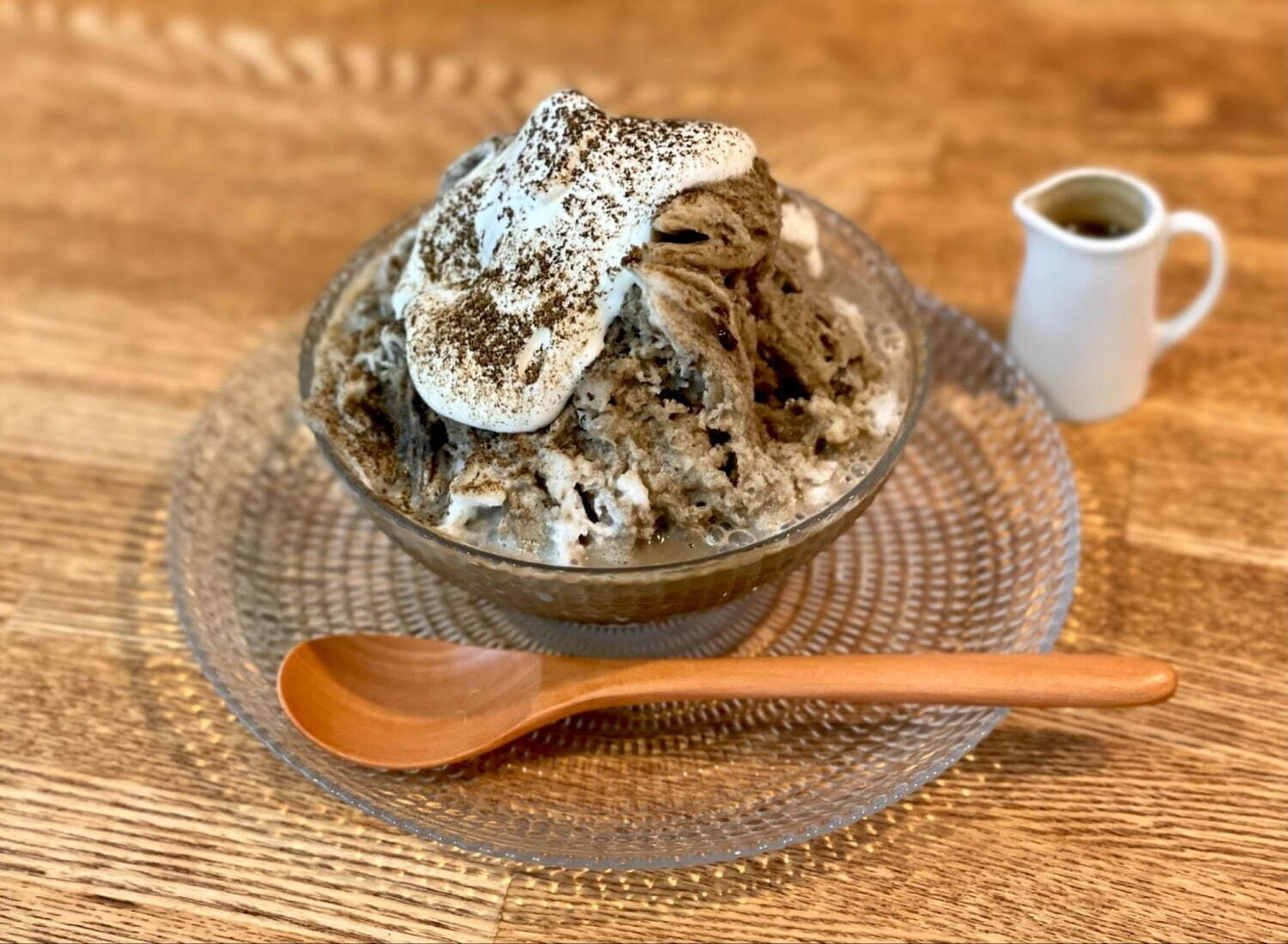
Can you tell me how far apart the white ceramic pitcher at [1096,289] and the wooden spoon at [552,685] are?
2.17 ft

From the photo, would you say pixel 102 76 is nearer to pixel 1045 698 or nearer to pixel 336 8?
pixel 336 8

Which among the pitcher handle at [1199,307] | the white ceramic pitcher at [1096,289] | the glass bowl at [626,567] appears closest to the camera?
the glass bowl at [626,567]

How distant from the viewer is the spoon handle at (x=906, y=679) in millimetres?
1378

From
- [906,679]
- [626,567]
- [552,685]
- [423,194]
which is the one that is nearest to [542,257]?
[626,567]

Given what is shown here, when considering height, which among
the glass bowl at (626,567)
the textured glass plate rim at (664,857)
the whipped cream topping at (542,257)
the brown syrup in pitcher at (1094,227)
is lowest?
the textured glass plate rim at (664,857)

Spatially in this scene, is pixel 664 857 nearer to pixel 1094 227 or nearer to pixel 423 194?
pixel 1094 227

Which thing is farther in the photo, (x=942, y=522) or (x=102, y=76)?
(x=102, y=76)

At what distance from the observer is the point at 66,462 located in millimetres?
1904

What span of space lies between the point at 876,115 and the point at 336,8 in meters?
1.46

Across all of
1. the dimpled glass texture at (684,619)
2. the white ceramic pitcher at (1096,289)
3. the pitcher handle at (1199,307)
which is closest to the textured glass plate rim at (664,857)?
the dimpled glass texture at (684,619)

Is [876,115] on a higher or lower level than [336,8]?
lower

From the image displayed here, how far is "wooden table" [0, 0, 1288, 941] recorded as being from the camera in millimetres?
1339

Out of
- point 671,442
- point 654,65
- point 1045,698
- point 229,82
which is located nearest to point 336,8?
point 229,82

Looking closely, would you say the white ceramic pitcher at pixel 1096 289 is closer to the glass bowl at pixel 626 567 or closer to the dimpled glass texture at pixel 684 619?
the dimpled glass texture at pixel 684 619
